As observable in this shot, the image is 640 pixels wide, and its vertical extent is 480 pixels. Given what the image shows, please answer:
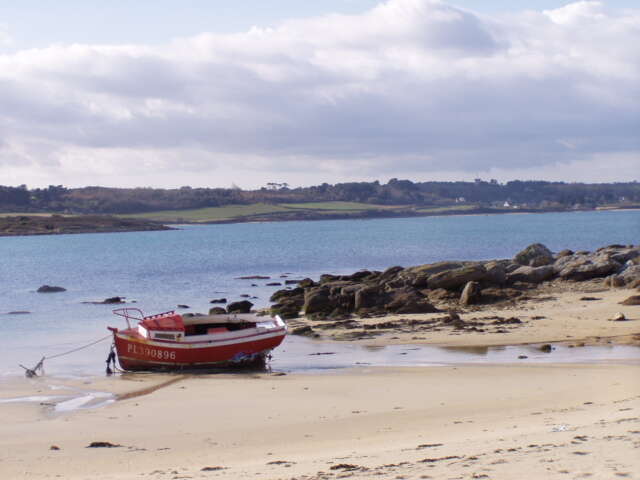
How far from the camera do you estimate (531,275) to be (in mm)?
34188

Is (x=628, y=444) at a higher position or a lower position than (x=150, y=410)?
higher

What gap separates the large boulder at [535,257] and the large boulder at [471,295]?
1025cm

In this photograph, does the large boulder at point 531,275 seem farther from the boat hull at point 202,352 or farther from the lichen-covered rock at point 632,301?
the boat hull at point 202,352

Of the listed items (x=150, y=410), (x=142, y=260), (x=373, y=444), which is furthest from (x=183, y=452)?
(x=142, y=260)

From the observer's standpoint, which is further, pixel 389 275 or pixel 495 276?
pixel 389 275

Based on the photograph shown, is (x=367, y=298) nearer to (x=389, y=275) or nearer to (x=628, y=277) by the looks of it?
(x=389, y=275)

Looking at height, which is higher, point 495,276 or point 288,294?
point 495,276

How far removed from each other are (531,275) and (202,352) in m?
17.4

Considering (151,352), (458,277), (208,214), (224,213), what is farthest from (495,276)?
(208,214)

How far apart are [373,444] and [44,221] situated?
149 meters


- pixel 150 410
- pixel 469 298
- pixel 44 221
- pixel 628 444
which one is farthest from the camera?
pixel 44 221

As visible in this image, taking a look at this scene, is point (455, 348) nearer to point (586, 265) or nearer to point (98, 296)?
point (586, 265)

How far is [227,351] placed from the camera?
70.7 ft

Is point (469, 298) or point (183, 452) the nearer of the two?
point (183, 452)
